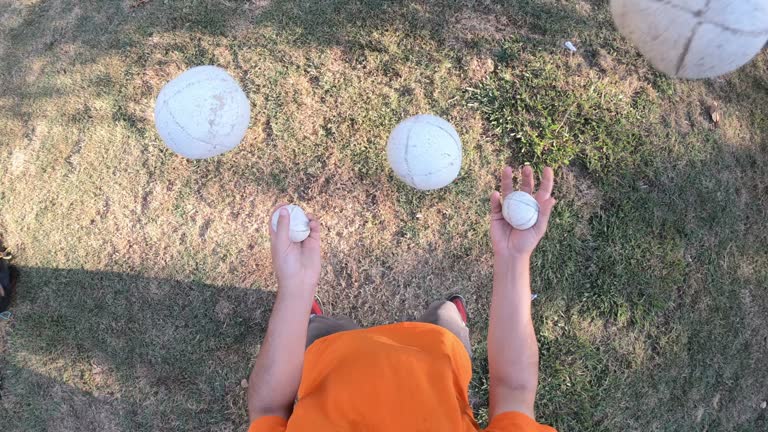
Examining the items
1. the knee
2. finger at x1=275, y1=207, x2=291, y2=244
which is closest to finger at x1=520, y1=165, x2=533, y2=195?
the knee

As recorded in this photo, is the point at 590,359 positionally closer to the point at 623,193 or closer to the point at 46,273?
the point at 623,193

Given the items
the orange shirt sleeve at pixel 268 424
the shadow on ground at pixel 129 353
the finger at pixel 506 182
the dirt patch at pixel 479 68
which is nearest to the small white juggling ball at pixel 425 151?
the finger at pixel 506 182

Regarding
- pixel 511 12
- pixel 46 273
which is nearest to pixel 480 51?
pixel 511 12

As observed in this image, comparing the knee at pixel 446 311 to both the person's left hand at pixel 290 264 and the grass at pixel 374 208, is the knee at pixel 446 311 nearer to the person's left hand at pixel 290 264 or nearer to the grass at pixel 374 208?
the grass at pixel 374 208

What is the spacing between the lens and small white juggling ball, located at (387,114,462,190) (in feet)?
9.48

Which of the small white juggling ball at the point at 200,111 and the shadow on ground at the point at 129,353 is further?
the shadow on ground at the point at 129,353

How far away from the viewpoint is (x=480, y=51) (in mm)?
3822

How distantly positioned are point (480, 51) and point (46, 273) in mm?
3770

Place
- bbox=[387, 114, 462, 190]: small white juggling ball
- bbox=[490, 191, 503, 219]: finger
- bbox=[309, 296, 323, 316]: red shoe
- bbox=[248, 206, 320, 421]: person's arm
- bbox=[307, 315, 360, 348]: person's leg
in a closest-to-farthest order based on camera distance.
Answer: bbox=[248, 206, 320, 421]: person's arm < bbox=[490, 191, 503, 219]: finger < bbox=[307, 315, 360, 348]: person's leg < bbox=[387, 114, 462, 190]: small white juggling ball < bbox=[309, 296, 323, 316]: red shoe

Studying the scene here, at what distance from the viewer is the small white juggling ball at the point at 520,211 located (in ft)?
7.30

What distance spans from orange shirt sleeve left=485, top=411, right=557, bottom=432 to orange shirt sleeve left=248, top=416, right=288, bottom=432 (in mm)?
799

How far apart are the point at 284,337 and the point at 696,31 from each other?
8.42 ft

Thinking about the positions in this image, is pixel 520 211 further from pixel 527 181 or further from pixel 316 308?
pixel 316 308

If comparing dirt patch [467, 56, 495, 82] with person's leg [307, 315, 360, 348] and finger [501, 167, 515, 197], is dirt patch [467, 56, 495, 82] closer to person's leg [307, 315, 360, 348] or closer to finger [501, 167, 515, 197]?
finger [501, 167, 515, 197]
